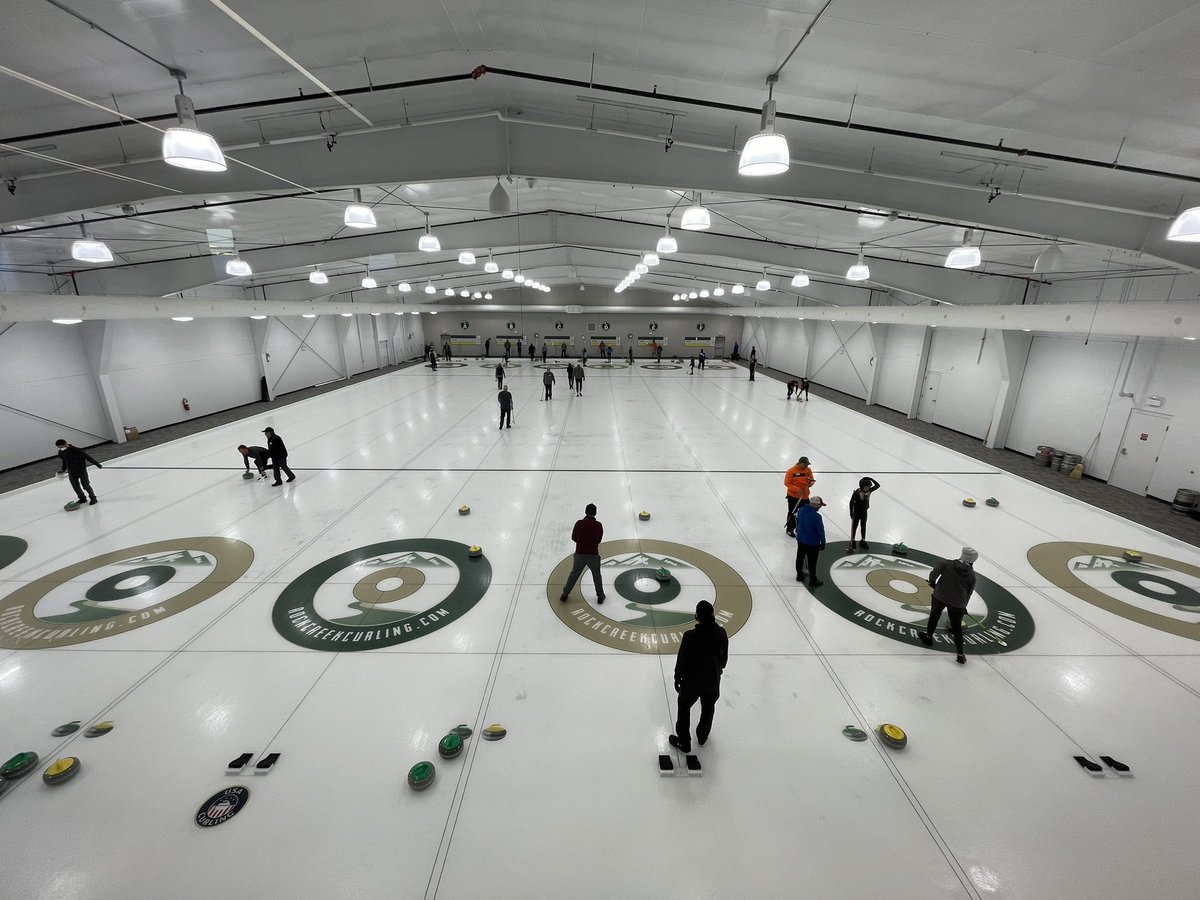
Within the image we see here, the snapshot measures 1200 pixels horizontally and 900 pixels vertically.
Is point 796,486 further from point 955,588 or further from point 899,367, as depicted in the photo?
point 899,367

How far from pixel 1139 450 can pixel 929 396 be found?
7809 mm

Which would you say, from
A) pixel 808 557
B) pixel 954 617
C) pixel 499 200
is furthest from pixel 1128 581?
pixel 499 200

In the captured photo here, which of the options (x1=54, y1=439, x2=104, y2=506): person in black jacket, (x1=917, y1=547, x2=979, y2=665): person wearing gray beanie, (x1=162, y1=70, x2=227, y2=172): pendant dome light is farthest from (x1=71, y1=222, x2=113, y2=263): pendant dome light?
(x1=917, y1=547, x2=979, y2=665): person wearing gray beanie

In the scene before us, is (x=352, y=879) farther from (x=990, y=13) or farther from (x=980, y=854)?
(x=990, y=13)

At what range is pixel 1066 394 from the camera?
45.3 ft

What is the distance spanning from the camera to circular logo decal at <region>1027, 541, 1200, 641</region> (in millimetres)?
6324

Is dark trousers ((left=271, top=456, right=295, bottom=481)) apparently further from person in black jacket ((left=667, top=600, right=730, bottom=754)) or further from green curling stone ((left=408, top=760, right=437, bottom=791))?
person in black jacket ((left=667, top=600, right=730, bottom=754))

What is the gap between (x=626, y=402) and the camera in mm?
20438

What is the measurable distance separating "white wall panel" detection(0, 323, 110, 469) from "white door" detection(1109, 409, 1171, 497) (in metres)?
29.4

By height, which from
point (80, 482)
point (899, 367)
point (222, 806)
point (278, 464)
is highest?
point (899, 367)

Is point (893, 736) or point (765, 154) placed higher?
point (765, 154)

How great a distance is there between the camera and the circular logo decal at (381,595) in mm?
5680

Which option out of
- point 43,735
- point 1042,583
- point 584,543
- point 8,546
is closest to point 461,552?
point 584,543

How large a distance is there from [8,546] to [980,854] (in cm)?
1356
